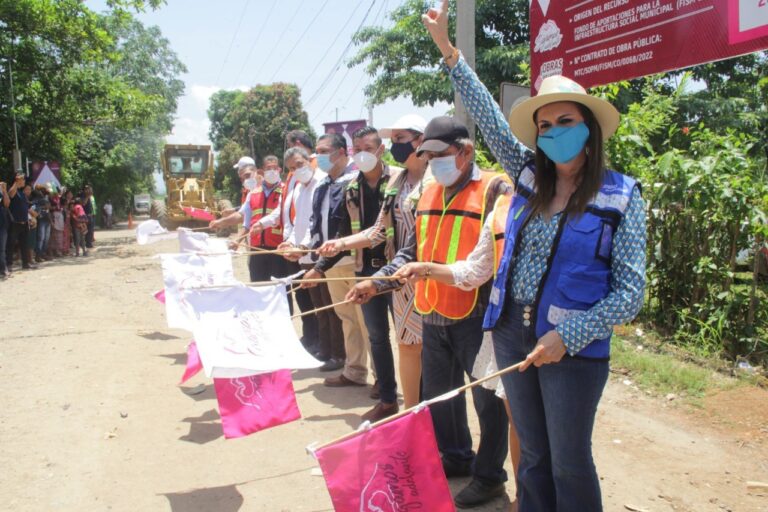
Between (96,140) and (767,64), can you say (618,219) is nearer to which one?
(767,64)

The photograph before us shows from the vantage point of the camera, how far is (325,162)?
527 centimetres

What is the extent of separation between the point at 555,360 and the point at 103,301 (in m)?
8.78

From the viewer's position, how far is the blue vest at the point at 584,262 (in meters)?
2.06

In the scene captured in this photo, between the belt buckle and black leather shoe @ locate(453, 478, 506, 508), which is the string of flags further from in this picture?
black leather shoe @ locate(453, 478, 506, 508)

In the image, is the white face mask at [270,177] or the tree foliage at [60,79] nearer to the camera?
the white face mask at [270,177]

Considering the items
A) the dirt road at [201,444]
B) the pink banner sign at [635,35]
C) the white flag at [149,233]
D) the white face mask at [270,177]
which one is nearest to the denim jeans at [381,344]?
the dirt road at [201,444]

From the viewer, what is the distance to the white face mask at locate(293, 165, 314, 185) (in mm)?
5688

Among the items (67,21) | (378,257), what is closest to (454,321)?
(378,257)

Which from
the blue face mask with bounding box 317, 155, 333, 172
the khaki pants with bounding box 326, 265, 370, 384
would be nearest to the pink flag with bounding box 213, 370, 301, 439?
the khaki pants with bounding box 326, 265, 370, 384

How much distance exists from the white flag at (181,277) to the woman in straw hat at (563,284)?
3.34 meters

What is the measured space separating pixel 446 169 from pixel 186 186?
21.3m

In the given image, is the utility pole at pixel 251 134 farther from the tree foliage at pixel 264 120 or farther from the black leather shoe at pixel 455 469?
the black leather shoe at pixel 455 469

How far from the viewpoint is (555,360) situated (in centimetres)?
207

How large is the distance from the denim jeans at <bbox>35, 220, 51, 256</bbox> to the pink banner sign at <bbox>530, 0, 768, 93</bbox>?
519 inches
